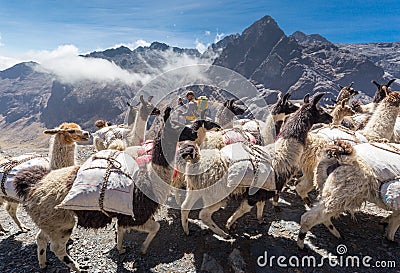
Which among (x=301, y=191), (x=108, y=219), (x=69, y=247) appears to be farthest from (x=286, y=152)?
(x=69, y=247)

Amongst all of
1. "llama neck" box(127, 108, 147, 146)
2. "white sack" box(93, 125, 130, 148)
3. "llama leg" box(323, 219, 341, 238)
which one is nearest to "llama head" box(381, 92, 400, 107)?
"llama leg" box(323, 219, 341, 238)

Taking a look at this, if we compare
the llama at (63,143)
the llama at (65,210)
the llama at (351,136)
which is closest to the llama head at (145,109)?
the llama at (63,143)

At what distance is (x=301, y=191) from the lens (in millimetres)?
5934

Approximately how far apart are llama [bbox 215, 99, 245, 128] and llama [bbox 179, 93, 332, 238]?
10.1 ft

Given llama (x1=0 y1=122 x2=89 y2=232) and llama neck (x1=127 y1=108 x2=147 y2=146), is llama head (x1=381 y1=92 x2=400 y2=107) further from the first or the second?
llama (x1=0 y1=122 x2=89 y2=232)

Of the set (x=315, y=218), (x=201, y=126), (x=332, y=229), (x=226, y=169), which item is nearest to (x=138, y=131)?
(x=201, y=126)

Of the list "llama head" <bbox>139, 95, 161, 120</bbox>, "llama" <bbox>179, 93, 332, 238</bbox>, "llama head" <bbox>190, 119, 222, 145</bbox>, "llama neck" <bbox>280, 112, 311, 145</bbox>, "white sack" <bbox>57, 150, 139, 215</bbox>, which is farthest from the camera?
"llama head" <bbox>139, 95, 161, 120</bbox>

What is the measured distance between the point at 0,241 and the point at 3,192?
162 centimetres

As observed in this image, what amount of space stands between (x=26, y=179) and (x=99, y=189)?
1.47m

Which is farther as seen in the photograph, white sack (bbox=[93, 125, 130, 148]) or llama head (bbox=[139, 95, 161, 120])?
white sack (bbox=[93, 125, 130, 148])

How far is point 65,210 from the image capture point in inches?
154

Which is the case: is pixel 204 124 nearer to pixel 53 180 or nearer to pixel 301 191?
pixel 301 191

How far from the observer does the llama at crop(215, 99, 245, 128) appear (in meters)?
8.36

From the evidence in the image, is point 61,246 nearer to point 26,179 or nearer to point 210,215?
point 26,179
